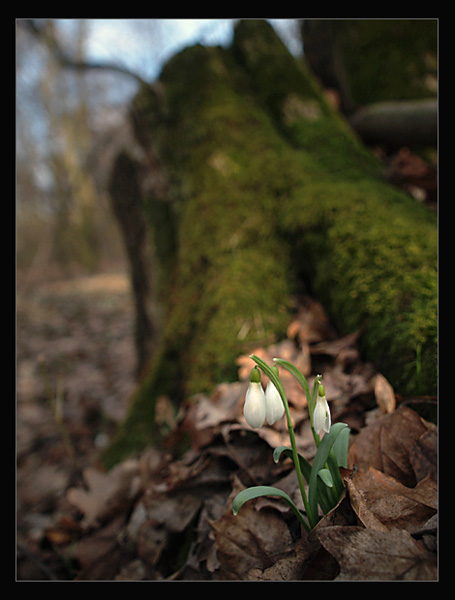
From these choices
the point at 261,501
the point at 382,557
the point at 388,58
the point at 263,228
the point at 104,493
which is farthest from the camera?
the point at 388,58

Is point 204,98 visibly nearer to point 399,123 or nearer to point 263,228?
point 263,228

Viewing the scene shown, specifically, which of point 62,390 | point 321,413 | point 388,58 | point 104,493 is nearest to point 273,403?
point 321,413

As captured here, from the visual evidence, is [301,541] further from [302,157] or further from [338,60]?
[338,60]

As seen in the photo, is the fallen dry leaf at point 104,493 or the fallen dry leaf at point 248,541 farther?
the fallen dry leaf at point 104,493

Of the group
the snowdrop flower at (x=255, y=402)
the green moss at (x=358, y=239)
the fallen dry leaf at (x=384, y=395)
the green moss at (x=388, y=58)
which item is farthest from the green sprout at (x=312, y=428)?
the green moss at (x=388, y=58)

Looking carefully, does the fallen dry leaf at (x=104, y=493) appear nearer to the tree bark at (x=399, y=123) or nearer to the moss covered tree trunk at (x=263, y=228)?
the moss covered tree trunk at (x=263, y=228)

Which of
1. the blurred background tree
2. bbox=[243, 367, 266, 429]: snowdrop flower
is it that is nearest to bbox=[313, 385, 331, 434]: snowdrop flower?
bbox=[243, 367, 266, 429]: snowdrop flower
